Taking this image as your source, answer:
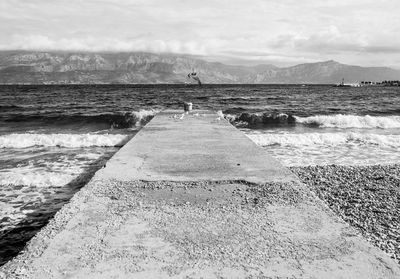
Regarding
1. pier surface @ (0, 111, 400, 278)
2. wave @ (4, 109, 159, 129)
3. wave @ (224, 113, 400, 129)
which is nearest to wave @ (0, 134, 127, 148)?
wave @ (4, 109, 159, 129)

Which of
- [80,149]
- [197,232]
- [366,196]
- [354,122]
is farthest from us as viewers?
[354,122]

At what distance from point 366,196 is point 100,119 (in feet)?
82.2

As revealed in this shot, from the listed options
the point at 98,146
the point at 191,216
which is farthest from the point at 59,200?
the point at 98,146

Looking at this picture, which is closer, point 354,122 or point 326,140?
point 326,140

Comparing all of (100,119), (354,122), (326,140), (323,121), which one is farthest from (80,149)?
(354,122)

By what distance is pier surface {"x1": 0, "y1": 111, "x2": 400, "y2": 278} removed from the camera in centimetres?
430

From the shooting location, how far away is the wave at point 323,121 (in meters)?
26.9

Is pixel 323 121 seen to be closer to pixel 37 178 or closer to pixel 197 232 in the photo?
pixel 37 178

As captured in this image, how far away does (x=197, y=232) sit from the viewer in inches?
206

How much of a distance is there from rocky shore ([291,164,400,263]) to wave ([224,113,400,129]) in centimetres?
1573

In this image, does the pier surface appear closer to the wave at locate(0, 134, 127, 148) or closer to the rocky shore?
the rocky shore

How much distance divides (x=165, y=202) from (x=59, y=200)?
3925 mm

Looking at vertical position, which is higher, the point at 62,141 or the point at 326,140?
the point at 326,140

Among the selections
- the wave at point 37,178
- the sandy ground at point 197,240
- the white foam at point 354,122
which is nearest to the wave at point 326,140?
the white foam at point 354,122
